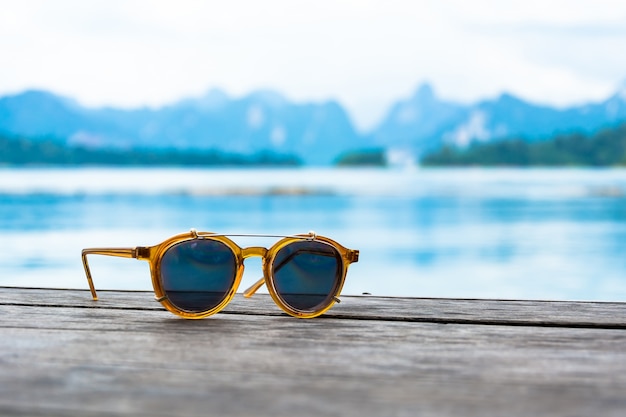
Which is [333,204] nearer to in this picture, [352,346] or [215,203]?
[215,203]

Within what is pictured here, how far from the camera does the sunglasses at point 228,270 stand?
113 cm

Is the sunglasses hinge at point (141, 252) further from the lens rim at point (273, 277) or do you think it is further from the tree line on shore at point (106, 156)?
the tree line on shore at point (106, 156)

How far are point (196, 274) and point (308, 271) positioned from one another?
0.53 feet

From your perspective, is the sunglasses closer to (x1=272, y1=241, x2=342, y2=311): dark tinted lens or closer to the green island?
(x1=272, y1=241, x2=342, y2=311): dark tinted lens

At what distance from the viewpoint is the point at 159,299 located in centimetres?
112

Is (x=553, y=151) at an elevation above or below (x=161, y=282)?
above

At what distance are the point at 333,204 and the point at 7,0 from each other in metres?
55.4

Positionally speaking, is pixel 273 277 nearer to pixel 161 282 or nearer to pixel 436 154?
pixel 161 282

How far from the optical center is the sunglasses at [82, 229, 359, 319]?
113cm

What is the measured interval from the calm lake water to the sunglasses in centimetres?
185

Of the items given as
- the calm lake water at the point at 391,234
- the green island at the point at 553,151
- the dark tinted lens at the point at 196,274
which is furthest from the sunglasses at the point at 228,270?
the green island at the point at 553,151

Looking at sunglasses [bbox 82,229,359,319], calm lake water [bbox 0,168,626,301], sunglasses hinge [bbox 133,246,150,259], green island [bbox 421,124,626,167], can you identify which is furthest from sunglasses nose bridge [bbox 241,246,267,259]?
green island [bbox 421,124,626,167]

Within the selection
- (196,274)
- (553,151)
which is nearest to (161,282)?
(196,274)

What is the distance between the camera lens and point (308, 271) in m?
1.17
